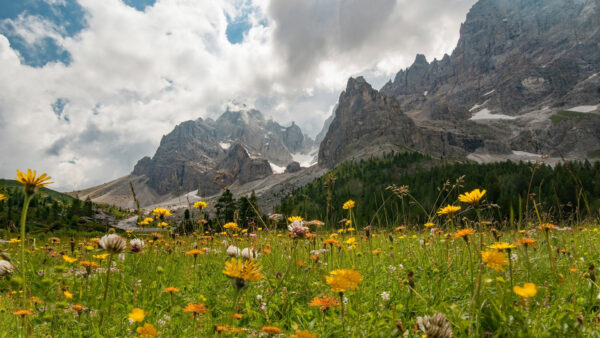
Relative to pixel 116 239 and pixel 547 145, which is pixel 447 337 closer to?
pixel 116 239

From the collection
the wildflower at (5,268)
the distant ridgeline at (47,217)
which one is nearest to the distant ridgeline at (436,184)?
the wildflower at (5,268)

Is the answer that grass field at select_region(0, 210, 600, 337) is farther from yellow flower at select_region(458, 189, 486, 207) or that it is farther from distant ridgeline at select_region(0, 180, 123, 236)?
distant ridgeline at select_region(0, 180, 123, 236)

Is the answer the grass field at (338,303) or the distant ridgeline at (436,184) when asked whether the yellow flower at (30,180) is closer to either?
the grass field at (338,303)

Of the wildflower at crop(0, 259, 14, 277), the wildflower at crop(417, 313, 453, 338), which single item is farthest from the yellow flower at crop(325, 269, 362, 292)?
the wildflower at crop(0, 259, 14, 277)

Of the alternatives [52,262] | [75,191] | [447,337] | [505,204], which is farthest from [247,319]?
[505,204]

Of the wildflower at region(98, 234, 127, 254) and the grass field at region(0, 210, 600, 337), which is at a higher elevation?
the wildflower at region(98, 234, 127, 254)

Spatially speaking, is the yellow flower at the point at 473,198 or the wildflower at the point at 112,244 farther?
the yellow flower at the point at 473,198

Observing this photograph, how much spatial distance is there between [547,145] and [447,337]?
25728cm

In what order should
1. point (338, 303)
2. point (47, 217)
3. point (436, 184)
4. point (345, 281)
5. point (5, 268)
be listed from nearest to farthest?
point (345, 281) → point (5, 268) → point (338, 303) → point (47, 217) → point (436, 184)

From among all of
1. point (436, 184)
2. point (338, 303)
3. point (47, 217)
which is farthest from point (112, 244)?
point (436, 184)

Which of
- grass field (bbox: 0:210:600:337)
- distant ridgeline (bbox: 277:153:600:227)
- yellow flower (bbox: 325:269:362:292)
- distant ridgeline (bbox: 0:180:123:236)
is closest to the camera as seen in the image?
yellow flower (bbox: 325:269:362:292)

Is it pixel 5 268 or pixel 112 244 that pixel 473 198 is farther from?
pixel 5 268

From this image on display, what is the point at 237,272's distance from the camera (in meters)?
1.57

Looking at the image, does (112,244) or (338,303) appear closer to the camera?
(112,244)
